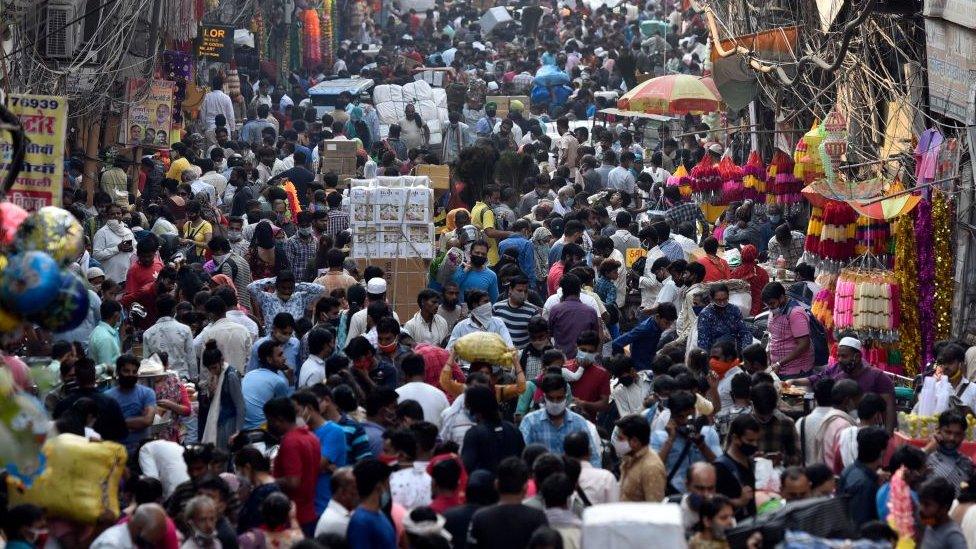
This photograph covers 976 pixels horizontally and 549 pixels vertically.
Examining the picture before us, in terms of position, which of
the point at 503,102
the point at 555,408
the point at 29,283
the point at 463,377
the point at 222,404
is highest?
the point at 503,102

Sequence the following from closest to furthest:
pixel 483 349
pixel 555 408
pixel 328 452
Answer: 1. pixel 328 452
2. pixel 555 408
3. pixel 483 349

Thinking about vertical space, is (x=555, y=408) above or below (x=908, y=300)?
below

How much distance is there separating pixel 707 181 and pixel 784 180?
1528mm

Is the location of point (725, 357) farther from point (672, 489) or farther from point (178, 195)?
point (178, 195)

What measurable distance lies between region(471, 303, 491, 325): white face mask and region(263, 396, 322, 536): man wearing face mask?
3.32 metres

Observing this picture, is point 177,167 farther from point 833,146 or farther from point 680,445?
point 680,445

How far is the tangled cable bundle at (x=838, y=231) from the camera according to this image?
1558 centimetres

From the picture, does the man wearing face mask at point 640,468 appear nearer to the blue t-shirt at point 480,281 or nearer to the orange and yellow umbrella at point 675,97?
the blue t-shirt at point 480,281

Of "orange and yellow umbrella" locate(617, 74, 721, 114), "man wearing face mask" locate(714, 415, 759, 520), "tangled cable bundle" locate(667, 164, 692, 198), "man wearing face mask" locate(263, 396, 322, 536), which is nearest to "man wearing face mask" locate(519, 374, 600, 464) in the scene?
"man wearing face mask" locate(714, 415, 759, 520)

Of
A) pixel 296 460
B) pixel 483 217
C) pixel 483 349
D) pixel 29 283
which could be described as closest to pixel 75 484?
pixel 296 460

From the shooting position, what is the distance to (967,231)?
1445 centimetres

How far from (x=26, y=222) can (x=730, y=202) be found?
14.0m

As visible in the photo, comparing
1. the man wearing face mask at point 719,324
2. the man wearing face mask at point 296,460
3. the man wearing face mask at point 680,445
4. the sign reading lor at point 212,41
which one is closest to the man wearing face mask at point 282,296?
the man wearing face mask at point 719,324

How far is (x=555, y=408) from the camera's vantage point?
408 inches
